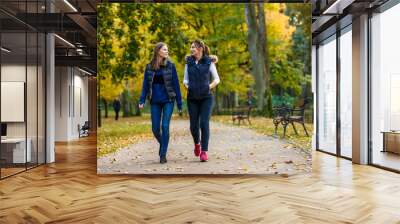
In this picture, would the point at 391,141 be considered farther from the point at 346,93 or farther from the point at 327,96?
the point at 327,96

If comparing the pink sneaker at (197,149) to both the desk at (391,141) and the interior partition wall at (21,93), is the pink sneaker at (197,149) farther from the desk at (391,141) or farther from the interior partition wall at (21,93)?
the desk at (391,141)

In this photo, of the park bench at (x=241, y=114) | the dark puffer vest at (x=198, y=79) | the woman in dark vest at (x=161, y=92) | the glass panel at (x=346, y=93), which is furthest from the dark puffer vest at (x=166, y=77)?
the glass panel at (x=346, y=93)

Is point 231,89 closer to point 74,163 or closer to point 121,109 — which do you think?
point 121,109

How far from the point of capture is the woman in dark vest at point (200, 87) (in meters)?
6.46

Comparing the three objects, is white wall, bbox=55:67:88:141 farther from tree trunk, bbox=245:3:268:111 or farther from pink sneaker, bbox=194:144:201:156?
tree trunk, bbox=245:3:268:111

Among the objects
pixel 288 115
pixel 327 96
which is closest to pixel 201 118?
pixel 288 115

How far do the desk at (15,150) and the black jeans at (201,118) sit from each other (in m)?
2.72

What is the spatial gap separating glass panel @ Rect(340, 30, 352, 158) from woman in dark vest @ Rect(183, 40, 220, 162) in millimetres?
3573

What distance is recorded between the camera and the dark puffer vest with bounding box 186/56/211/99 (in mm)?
6461

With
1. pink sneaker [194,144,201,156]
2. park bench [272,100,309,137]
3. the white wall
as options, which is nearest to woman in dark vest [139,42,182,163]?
pink sneaker [194,144,201,156]

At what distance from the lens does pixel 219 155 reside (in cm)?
649

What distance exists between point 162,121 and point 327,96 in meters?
5.10

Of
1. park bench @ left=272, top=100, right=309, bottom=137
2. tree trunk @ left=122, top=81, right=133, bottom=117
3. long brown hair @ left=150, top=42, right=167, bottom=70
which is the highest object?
long brown hair @ left=150, top=42, right=167, bottom=70

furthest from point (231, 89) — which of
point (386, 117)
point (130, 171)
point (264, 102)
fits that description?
point (386, 117)
